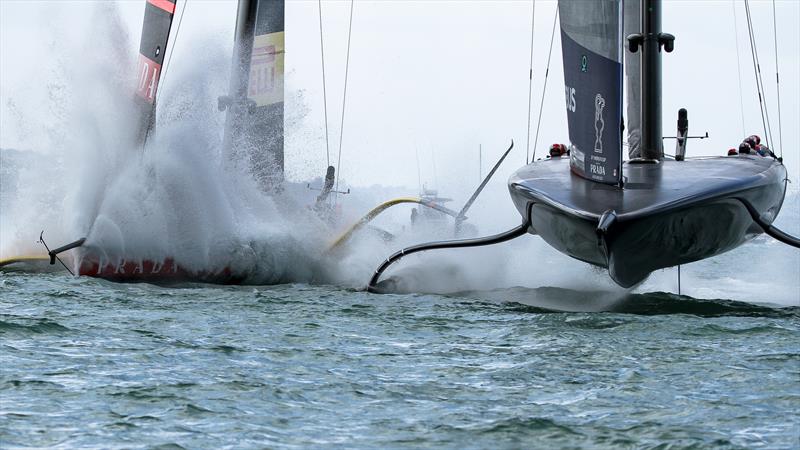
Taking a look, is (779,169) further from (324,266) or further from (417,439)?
(417,439)

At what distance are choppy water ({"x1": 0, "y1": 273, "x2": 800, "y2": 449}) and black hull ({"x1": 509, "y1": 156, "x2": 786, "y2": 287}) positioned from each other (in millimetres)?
483

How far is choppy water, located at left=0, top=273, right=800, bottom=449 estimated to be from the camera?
188 inches

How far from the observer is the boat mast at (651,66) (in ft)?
34.2

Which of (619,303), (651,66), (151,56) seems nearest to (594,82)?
(651,66)

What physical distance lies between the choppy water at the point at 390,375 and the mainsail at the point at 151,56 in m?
3.02

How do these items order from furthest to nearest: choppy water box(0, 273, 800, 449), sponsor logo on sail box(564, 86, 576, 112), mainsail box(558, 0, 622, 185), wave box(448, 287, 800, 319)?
sponsor logo on sail box(564, 86, 576, 112) < wave box(448, 287, 800, 319) < mainsail box(558, 0, 622, 185) < choppy water box(0, 273, 800, 449)

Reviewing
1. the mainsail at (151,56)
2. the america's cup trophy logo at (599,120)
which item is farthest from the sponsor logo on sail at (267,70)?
the america's cup trophy logo at (599,120)

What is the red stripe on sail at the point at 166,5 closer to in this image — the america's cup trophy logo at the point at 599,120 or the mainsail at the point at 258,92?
the mainsail at the point at 258,92

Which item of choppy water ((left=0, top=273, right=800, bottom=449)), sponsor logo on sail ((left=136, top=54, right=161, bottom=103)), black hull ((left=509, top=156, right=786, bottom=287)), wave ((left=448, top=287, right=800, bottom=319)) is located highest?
sponsor logo on sail ((left=136, top=54, right=161, bottom=103))

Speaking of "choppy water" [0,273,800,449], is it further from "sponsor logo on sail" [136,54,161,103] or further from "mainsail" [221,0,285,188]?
"mainsail" [221,0,285,188]

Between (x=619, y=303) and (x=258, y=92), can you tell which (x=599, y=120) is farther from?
(x=258, y=92)

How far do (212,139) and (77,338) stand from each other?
573 cm

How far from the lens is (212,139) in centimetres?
1257

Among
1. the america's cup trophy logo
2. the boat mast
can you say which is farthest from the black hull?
the boat mast
